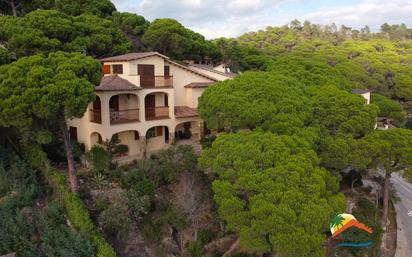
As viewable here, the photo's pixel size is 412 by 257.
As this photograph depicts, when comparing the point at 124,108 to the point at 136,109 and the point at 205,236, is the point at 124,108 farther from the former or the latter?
the point at 205,236

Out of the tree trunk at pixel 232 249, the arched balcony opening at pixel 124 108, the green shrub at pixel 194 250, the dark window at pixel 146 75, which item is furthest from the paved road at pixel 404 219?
the dark window at pixel 146 75

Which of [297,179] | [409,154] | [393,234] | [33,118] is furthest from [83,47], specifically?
[393,234]

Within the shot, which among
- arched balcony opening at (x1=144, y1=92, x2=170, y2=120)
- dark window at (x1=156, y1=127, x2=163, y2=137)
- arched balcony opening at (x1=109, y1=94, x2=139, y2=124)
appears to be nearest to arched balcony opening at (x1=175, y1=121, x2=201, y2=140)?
dark window at (x1=156, y1=127, x2=163, y2=137)

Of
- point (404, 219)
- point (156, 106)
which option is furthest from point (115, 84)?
point (404, 219)

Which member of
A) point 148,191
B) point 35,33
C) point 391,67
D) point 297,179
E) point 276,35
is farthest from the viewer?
point 276,35

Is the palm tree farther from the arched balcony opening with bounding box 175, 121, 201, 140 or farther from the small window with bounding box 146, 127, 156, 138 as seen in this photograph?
the arched balcony opening with bounding box 175, 121, 201, 140

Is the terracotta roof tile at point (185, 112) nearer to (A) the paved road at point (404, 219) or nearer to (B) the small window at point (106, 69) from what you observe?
(B) the small window at point (106, 69)

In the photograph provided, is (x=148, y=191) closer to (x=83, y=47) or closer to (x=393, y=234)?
(x=83, y=47)
